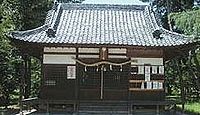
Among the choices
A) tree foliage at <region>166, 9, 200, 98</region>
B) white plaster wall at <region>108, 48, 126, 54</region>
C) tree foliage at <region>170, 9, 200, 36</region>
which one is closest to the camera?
white plaster wall at <region>108, 48, 126, 54</region>

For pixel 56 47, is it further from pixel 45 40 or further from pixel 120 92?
pixel 120 92

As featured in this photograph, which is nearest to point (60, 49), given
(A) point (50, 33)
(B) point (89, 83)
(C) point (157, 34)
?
(A) point (50, 33)

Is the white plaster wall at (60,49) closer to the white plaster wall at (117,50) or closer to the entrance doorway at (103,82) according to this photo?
the entrance doorway at (103,82)

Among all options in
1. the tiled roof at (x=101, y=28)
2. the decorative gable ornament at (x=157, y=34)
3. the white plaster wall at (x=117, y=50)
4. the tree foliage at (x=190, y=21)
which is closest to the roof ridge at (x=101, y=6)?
the tiled roof at (x=101, y=28)

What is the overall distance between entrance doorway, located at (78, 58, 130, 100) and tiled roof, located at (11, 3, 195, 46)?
147 cm

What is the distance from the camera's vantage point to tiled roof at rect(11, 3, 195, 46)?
16875 millimetres

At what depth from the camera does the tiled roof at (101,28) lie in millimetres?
16875

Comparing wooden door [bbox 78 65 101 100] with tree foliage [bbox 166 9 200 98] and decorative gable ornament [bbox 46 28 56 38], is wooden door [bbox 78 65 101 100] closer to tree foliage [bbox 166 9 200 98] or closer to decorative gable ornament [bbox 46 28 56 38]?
decorative gable ornament [bbox 46 28 56 38]

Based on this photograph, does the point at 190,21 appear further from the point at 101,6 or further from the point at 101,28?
the point at 101,6

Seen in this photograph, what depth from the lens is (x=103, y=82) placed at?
687 inches

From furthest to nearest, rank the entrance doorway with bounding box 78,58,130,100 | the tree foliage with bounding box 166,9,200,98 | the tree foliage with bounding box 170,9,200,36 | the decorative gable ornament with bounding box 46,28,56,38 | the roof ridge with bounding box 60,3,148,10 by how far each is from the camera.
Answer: the roof ridge with bounding box 60,3,148,10 < the tree foliage with bounding box 166,9,200,98 < the tree foliage with bounding box 170,9,200,36 < the decorative gable ornament with bounding box 46,28,56,38 < the entrance doorway with bounding box 78,58,130,100

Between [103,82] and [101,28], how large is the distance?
330 centimetres

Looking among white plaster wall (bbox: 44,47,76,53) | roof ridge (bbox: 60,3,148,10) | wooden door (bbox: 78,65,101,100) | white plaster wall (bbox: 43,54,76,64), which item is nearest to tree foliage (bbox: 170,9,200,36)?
roof ridge (bbox: 60,3,148,10)

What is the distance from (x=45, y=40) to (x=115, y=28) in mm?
4356
